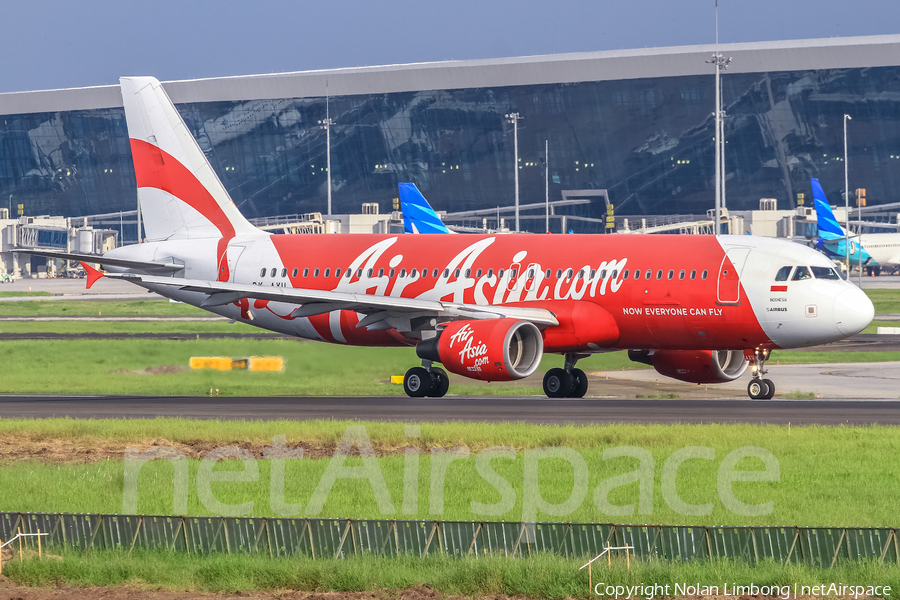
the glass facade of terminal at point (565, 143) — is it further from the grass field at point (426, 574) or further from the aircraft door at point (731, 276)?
the grass field at point (426, 574)

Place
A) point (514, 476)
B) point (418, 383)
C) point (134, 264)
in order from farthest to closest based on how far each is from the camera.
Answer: point (134, 264) → point (418, 383) → point (514, 476)

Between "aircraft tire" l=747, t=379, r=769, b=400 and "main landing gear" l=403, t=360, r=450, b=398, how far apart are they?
8311 millimetres

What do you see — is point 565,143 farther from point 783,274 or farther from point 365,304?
point 783,274

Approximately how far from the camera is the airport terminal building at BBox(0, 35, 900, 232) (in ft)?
526

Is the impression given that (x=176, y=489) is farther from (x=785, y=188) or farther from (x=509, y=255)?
(x=785, y=188)

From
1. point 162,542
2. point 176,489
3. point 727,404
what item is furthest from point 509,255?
point 162,542

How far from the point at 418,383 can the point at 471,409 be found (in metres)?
4.30

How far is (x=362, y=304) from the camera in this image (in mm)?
34594

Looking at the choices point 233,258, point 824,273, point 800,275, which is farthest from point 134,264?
point 824,273

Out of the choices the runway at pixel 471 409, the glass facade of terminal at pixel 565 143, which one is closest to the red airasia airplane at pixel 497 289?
the runway at pixel 471 409

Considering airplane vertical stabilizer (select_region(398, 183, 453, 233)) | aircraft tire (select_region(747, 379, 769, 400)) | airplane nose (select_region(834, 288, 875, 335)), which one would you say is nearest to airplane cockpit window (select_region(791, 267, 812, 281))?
airplane nose (select_region(834, 288, 875, 335))

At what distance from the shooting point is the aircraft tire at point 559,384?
35.1 meters

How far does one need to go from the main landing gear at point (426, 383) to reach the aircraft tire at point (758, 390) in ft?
27.3

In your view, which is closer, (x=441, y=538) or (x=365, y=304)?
(x=441, y=538)
